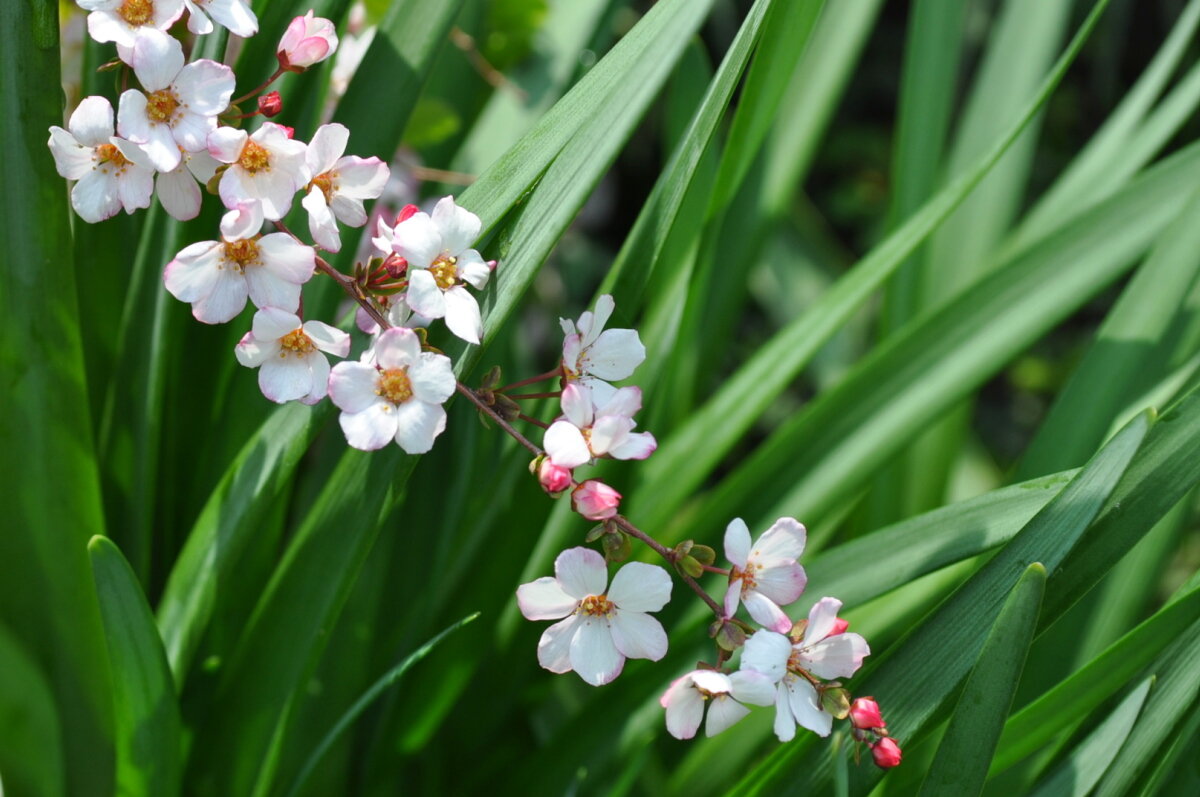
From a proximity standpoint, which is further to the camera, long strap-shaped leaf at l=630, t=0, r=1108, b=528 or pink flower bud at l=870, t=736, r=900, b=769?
long strap-shaped leaf at l=630, t=0, r=1108, b=528

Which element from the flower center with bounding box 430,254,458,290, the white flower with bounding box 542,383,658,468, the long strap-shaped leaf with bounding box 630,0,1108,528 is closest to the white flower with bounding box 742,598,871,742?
the white flower with bounding box 542,383,658,468

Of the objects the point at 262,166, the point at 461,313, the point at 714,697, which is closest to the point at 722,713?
the point at 714,697

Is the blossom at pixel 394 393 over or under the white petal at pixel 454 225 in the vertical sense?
under

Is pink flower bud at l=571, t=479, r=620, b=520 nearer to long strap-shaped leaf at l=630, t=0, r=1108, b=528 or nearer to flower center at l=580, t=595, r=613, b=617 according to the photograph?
flower center at l=580, t=595, r=613, b=617

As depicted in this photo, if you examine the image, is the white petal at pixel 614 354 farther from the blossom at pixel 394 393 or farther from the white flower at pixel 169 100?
the white flower at pixel 169 100

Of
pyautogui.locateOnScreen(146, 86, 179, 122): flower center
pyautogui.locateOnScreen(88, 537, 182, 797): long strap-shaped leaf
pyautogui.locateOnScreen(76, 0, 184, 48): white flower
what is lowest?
pyautogui.locateOnScreen(88, 537, 182, 797): long strap-shaped leaf

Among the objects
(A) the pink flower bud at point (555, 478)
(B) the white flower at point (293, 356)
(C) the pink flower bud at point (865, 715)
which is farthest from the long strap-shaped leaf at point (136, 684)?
(C) the pink flower bud at point (865, 715)

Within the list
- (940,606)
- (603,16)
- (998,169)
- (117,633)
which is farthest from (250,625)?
(998,169)

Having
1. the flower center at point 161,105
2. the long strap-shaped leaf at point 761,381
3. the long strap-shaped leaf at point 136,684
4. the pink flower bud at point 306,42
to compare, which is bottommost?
the long strap-shaped leaf at point 136,684
